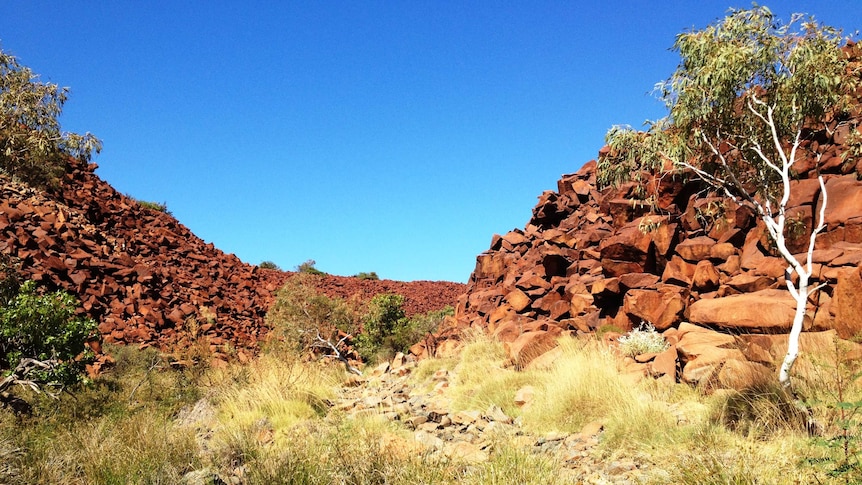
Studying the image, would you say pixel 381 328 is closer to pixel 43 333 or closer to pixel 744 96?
pixel 43 333

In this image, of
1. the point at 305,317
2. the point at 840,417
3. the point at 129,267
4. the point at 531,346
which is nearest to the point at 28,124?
the point at 129,267

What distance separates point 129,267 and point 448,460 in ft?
66.1

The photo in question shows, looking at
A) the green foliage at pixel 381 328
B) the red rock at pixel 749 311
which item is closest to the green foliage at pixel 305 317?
the green foliage at pixel 381 328

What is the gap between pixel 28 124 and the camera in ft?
63.8

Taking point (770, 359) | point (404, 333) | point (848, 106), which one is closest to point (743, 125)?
point (848, 106)

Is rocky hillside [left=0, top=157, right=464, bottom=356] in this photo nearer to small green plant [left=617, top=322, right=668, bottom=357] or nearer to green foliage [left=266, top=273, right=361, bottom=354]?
green foliage [left=266, top=273, right=361, bottom=354]

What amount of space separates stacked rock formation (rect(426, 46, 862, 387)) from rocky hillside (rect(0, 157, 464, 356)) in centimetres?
911

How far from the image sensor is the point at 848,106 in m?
9.28

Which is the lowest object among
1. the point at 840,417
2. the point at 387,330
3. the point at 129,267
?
the point at 840,417

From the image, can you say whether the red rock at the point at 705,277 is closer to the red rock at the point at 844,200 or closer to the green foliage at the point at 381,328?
the red rock at the point at 844,200

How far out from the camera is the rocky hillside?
18.8 m

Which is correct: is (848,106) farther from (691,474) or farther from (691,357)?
(691,474)

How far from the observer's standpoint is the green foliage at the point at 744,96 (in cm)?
861

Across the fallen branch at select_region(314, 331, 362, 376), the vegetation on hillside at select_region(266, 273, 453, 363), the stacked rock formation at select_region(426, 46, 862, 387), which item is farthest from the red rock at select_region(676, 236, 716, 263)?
the vegetation on hillside at select_region(266, 273, 453, 363)
